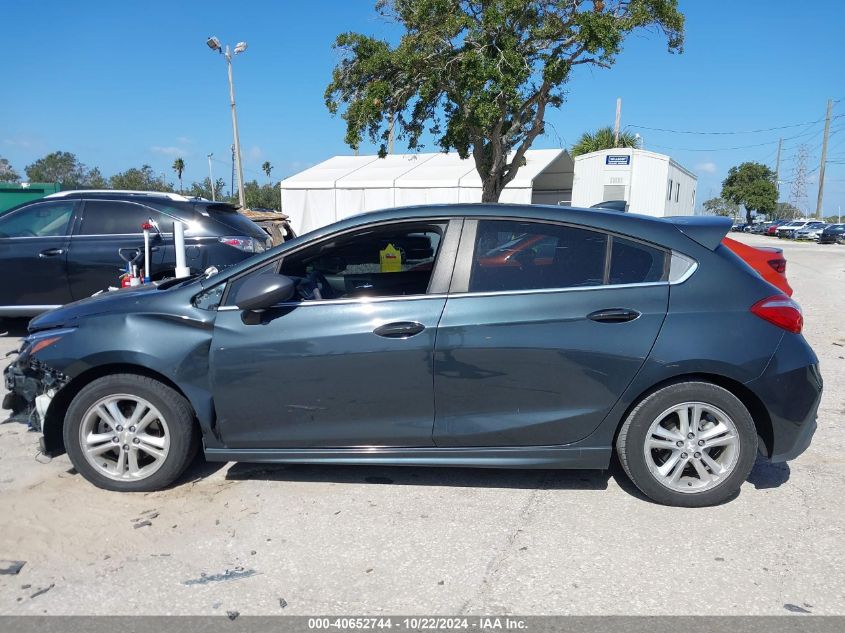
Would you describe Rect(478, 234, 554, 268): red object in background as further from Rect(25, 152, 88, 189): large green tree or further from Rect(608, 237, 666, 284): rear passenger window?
Rect(25, 152, 88, 189): large green tree

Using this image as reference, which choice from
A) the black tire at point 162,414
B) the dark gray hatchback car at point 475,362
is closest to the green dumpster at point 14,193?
the dark gray hatchback car at point 475,362

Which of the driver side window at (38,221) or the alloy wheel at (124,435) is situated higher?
the driver side window at (38,221)

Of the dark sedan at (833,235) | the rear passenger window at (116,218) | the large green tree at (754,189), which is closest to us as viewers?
the rear passenger window at (116,218)

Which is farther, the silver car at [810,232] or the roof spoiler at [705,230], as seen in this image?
the silver car at [810,232]

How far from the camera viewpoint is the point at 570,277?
352 cm

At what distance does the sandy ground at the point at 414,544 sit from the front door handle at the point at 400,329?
3.21 ft

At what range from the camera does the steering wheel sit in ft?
12.2

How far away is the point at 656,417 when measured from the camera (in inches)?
136

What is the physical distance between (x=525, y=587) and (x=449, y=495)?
932 mm

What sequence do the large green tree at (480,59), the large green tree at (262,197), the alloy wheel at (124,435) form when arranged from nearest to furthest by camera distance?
the alloy wheel at (124,435)
the large green tree at (480,59)
the large green tree at (262,197)

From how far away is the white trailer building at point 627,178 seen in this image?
24.0 meters

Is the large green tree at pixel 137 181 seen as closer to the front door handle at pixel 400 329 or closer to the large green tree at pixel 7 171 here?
the large green tree at pixel 7 171

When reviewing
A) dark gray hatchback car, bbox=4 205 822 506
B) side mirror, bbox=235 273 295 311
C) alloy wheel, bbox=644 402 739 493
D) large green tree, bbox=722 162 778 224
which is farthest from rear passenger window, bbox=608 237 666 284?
large green tree, bbox=722 162 778 224

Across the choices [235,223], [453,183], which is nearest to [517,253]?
[235,223]
